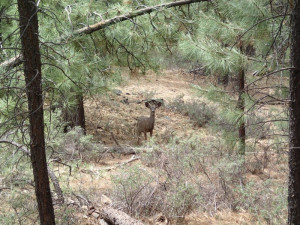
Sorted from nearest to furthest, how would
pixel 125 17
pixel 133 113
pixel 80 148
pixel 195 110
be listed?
pixel 125 17, pixel 80 148, pixel 195 110, pixel 133 113

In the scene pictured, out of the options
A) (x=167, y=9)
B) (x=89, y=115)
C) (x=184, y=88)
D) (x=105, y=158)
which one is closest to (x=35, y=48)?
(x=167, y=9)

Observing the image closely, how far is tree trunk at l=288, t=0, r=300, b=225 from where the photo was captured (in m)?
3.08

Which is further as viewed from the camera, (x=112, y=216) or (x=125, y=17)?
(x=125, y=17)

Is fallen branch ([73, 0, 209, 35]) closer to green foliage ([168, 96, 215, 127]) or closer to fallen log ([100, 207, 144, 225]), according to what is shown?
fallen log ([100, 207, 144, 225])

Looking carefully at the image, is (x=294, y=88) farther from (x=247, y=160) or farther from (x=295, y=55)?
(x=247, y=160)

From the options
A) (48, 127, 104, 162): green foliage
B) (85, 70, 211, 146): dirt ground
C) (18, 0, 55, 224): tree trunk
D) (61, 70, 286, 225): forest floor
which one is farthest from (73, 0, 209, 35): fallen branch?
(85, 70, 211, 146): dirt ground

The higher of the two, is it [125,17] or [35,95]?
[125,17]

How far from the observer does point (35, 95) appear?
3051 mm

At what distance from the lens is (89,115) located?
1339 centimetres

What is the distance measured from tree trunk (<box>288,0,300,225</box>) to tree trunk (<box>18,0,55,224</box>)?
7.29 feet

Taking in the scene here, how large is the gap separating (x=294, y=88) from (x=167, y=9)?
2.59 meters

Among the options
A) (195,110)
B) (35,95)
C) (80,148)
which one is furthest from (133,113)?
(35,95)

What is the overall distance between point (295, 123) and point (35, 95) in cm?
232

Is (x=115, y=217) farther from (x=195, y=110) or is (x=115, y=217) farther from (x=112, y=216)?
(x=195, y=110)
